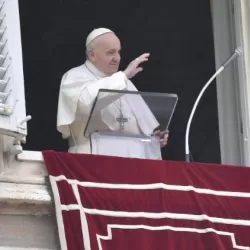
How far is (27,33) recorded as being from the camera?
8.41m

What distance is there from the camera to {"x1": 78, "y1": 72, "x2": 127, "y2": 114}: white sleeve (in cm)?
717

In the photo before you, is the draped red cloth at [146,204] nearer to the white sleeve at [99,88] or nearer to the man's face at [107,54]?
the white sleeve at [99,88]

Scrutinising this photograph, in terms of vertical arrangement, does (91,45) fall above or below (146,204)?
above

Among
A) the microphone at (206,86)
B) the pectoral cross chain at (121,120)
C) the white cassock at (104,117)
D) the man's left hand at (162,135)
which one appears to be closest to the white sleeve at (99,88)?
the white cassock at (104,117)

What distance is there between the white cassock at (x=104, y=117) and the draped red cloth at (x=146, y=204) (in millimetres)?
308

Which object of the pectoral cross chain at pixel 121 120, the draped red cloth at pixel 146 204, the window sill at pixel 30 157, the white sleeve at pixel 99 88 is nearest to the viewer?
the draped red cloth at pixel 146 204

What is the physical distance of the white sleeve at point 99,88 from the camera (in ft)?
23.5

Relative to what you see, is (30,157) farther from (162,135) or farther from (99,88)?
(162,135)

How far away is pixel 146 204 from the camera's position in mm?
6957

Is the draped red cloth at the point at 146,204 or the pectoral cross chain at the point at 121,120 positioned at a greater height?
the pectoral cross chain at the point at 121,120

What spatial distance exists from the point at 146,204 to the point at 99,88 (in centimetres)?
64

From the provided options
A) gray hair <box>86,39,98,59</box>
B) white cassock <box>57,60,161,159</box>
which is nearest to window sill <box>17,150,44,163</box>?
white cassock <box>57,60,161,159</box>

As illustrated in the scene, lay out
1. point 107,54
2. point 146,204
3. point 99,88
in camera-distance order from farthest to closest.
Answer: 1. point 107,54
2. point 99,88
3. point 146,204

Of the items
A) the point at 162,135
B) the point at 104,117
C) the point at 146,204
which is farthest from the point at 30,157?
the point at 162,135
